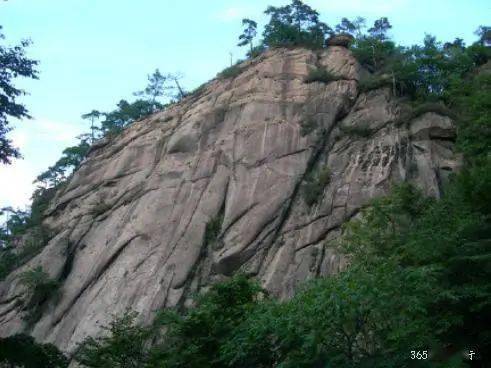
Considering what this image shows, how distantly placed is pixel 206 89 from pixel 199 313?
3038 cm

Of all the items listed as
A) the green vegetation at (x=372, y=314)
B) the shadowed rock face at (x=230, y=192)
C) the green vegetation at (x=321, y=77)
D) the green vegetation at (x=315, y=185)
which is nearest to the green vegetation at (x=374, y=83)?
the shadowed rock face at (x=230, y=192)

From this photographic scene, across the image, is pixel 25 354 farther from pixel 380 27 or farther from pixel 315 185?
pixel 380 27

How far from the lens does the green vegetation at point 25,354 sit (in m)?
14.9

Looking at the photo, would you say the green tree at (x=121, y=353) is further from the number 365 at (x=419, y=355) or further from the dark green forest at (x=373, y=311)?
the number 365 at (x=419, y=355)

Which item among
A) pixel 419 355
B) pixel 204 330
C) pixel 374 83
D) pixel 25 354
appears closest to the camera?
pixel 419 355

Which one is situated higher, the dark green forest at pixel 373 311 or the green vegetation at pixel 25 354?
the dark green forest at pixel 373 311

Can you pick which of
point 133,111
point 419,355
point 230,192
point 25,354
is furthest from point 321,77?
point 419,355

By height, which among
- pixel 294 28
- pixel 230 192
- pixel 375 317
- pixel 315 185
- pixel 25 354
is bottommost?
pixel 25 354

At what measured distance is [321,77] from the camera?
131 ft

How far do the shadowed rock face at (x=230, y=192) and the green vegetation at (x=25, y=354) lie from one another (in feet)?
40.1

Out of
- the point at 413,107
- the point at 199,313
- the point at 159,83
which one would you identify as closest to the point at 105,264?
the point at 199,313

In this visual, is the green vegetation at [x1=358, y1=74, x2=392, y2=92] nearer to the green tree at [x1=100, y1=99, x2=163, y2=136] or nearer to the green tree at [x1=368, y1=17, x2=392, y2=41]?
the green tree at [x1=368, y1=17, x2=392, y2=41]

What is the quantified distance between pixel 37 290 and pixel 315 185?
16605 mm

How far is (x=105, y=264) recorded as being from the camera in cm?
3238
